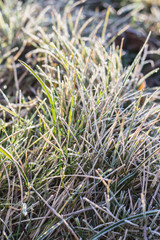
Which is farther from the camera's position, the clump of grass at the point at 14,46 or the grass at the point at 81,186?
the clump of grass at the point at 14,46

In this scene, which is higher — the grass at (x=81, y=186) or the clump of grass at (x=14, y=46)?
the clump of grass at (x=14, y=46)

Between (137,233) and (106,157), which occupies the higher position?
(106,157)

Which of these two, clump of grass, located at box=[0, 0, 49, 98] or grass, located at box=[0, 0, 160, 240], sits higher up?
clump of grass, located at box=[0, 0, 49, 98]

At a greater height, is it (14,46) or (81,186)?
(14,46)

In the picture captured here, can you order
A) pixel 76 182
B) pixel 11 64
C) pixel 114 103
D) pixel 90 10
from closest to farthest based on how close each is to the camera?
pixel 76 182, pixel 114 103, pixel 11 64, pixel 90 10

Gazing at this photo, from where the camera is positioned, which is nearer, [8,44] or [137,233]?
[137,233]

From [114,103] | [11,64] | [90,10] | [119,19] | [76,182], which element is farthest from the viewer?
[90,10]

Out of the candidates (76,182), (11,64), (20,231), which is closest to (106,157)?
(76,182)

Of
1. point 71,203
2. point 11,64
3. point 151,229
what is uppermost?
point 11,64

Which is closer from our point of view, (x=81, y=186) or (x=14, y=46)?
(x=81, y=186)

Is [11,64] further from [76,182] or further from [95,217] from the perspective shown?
[95,217]

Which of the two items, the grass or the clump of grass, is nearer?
the grass
